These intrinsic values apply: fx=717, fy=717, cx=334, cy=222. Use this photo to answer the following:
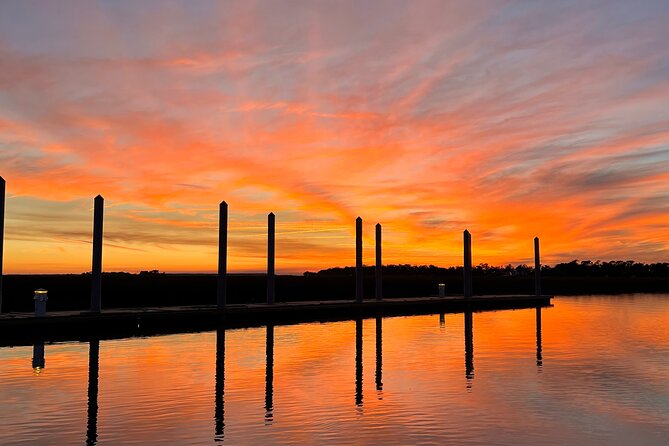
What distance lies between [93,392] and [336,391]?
5338 mm

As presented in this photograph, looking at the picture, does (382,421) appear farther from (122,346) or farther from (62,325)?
(62,325)

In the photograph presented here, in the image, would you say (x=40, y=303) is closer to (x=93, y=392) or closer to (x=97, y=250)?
(x=97, y=250)

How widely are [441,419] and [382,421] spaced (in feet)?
3.63

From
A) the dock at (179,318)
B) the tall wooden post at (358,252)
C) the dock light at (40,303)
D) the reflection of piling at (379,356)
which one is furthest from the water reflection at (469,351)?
the dock light at (40,303)

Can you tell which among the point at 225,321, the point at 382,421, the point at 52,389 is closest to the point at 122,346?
the point at 52,389

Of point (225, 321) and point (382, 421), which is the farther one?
point (225, 321)

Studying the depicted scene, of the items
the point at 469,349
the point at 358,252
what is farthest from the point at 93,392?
the point at 358,252

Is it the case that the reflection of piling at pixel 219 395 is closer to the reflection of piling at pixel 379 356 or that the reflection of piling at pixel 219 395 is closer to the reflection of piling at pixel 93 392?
the reflection of piling at pixel 93 392

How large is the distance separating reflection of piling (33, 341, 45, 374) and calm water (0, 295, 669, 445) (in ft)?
0.34

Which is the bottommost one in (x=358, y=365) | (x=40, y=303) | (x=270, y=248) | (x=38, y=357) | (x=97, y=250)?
(x=358, y=365)

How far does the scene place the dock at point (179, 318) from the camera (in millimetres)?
28859

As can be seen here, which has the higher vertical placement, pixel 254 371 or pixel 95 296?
pixel 95 296

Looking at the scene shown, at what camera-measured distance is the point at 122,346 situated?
24641 millimetres

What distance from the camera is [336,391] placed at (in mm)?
16156
